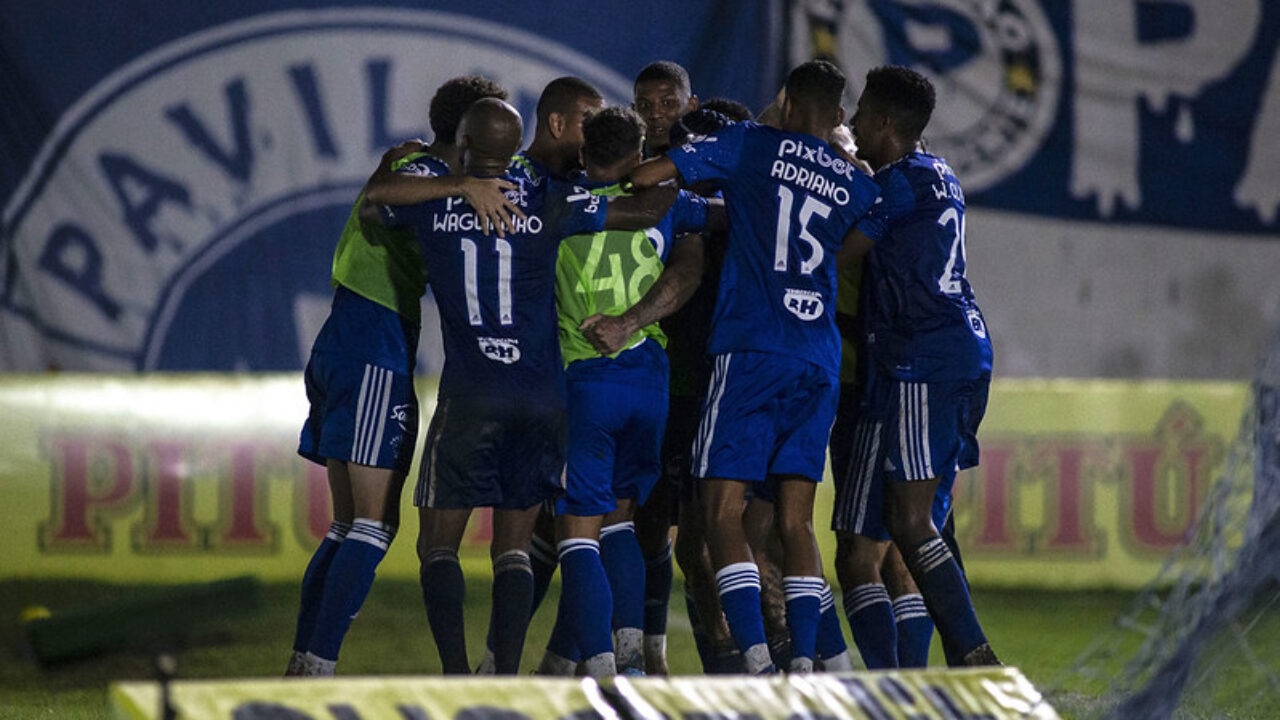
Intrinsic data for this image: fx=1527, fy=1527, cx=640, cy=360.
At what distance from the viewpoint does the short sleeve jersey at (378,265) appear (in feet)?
17.0

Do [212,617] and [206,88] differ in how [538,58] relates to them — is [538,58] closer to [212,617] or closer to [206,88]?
[206,88]

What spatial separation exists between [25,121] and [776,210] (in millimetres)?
5622

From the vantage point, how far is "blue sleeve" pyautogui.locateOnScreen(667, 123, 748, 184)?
4.91m

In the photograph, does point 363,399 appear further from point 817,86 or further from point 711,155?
point 817,86

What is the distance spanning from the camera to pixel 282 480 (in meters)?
8.46

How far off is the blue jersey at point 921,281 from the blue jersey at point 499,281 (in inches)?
41.1

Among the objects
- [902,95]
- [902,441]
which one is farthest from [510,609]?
[902,95]

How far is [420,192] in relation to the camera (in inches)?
189

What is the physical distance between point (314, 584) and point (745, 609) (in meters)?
1.45

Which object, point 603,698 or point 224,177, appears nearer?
point 603,698

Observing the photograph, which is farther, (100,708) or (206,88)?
(206,88)

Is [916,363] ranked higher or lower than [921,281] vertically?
lower

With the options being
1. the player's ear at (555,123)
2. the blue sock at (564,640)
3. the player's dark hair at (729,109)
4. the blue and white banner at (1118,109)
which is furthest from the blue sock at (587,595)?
the blue and white banner at (1118,109)

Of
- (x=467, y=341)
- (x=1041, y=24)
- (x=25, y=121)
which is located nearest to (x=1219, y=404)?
(x=1041, y=24)
